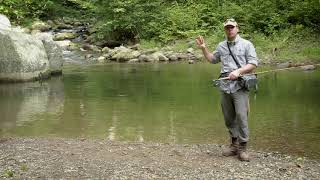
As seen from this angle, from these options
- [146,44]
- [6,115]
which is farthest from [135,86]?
[146,44]

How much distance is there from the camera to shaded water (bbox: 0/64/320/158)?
9.67 metres

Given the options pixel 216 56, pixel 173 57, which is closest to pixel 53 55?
pixel 173 57

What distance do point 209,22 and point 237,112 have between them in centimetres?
2422

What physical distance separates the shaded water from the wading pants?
3.74 feet

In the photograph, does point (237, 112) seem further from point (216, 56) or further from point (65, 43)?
point (65, 43)

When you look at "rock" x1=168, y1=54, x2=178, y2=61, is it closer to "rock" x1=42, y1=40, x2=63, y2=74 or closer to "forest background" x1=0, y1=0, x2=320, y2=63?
"forest background" x1=0, y1=0, x2=320, y2=63

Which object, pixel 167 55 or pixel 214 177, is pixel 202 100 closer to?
pixel 214 177

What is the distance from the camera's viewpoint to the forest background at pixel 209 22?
25.4 metres

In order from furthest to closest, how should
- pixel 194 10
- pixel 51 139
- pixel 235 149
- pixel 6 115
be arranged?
1. pixel 194 10
2. pixel 6 115
3. pixel 51 139
4. pixel 235 149

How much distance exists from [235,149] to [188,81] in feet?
32.2

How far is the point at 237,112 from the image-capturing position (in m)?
7.37

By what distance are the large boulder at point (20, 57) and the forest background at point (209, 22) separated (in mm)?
7734

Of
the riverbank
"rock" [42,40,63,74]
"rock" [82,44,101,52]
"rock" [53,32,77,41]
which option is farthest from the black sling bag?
"rock" [53,32,77,41]

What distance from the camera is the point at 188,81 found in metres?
17.5
